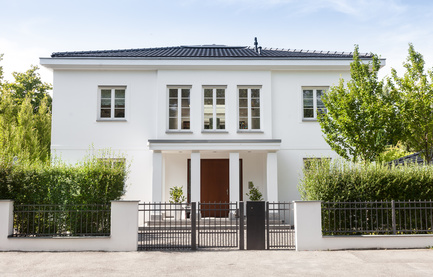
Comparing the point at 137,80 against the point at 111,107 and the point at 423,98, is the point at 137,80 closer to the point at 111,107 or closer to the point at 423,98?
the point at 111,107

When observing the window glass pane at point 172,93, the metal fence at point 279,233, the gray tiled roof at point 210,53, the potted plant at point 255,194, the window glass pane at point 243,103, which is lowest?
the metal fence at point 279,233

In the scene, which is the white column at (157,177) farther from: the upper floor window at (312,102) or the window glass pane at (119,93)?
the upper floor window at (312,102)

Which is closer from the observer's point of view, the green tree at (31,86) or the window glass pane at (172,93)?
the window glass pane at (172,93)

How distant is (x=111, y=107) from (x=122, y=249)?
8.51 meters

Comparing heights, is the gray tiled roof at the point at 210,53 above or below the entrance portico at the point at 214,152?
above

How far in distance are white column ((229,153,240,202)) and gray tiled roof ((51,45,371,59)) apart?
174 inches

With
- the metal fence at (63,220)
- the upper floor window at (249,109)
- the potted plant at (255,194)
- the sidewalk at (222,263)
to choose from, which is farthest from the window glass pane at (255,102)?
the metal fence at (63,220)

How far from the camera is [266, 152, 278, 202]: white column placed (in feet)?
56.3

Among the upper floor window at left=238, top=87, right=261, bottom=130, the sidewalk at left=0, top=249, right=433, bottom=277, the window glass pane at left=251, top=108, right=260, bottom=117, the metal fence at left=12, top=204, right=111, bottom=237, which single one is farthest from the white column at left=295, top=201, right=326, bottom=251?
the window glass pane at left=251, top=108, right=260, bottom=117

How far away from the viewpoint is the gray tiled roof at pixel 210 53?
1804 cm

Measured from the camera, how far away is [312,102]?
60.7ft

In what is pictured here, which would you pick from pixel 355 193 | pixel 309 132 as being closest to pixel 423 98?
pixel 309 132

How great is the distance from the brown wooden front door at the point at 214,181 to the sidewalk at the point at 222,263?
767 centimetres

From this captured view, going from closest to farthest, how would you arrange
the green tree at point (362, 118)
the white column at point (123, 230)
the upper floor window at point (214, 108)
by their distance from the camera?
the white column at point (123, 230)
the green tree at point (362, 118)
the upper floor window at point (214, 108)
